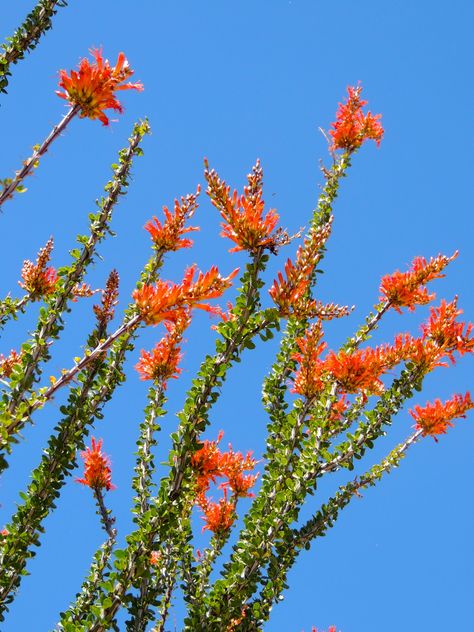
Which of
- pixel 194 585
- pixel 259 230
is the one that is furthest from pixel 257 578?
pixel 259 230

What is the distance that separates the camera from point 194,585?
6.05 meters

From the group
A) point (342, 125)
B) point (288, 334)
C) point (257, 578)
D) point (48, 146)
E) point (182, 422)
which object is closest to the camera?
point (48, 146)

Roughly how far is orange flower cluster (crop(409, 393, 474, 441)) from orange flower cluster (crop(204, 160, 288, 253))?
3.00 metres

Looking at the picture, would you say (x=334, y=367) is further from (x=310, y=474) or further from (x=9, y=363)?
(x=9, y=363)

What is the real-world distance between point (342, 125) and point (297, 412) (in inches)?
198

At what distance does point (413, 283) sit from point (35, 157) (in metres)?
4.45

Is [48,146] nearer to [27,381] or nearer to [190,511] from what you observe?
[27,381]

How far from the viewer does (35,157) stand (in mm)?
3672

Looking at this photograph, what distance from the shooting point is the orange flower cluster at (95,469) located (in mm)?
6676

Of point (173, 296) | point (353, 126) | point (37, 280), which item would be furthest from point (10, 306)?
point (353, 126)

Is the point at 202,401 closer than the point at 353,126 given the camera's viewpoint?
Yes

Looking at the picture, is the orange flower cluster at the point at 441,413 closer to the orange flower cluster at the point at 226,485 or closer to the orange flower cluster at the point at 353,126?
the orange flower cluster at the point at 226,485

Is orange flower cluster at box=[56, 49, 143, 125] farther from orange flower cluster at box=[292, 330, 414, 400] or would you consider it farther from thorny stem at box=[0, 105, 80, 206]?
orange flower cluster at box=[292, 330, 414, 400]

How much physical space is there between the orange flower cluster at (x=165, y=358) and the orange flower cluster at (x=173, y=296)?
6.88ft
